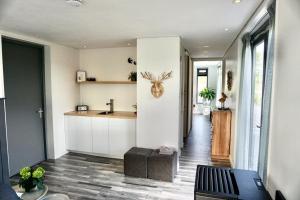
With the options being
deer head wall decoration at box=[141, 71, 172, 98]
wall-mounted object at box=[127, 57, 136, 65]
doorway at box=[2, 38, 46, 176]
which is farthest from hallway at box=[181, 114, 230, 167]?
doorway at box=[2, 38, 46, 176]

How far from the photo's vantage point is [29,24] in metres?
2.79

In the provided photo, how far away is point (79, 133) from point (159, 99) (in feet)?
6.82

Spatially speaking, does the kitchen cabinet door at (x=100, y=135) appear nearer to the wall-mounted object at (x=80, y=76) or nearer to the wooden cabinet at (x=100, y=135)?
the wooden cabinet at (x=100, y=135)

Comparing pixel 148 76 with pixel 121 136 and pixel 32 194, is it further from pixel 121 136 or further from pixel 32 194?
pixel 32 194

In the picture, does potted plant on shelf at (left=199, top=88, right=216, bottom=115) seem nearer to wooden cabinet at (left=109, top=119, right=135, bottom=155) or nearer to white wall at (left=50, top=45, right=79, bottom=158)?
wooden cabinet at (left=109, top=119, right=135, bottom=155)

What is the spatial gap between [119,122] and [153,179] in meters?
1.37

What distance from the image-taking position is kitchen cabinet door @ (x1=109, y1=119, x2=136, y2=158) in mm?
4062

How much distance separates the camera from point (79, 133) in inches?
174

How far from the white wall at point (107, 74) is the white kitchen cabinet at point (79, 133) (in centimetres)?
67

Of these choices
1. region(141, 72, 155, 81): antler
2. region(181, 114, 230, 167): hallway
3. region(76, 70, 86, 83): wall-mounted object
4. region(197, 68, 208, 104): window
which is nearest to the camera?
region(141, 72, 155, 81): antler

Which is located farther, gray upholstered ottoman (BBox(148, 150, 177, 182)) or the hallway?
the hallway

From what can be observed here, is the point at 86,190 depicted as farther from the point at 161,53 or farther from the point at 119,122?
the point at 161,53

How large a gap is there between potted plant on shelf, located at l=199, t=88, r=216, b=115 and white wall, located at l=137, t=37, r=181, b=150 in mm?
6743

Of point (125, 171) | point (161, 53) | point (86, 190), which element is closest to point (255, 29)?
point (161, 53)
